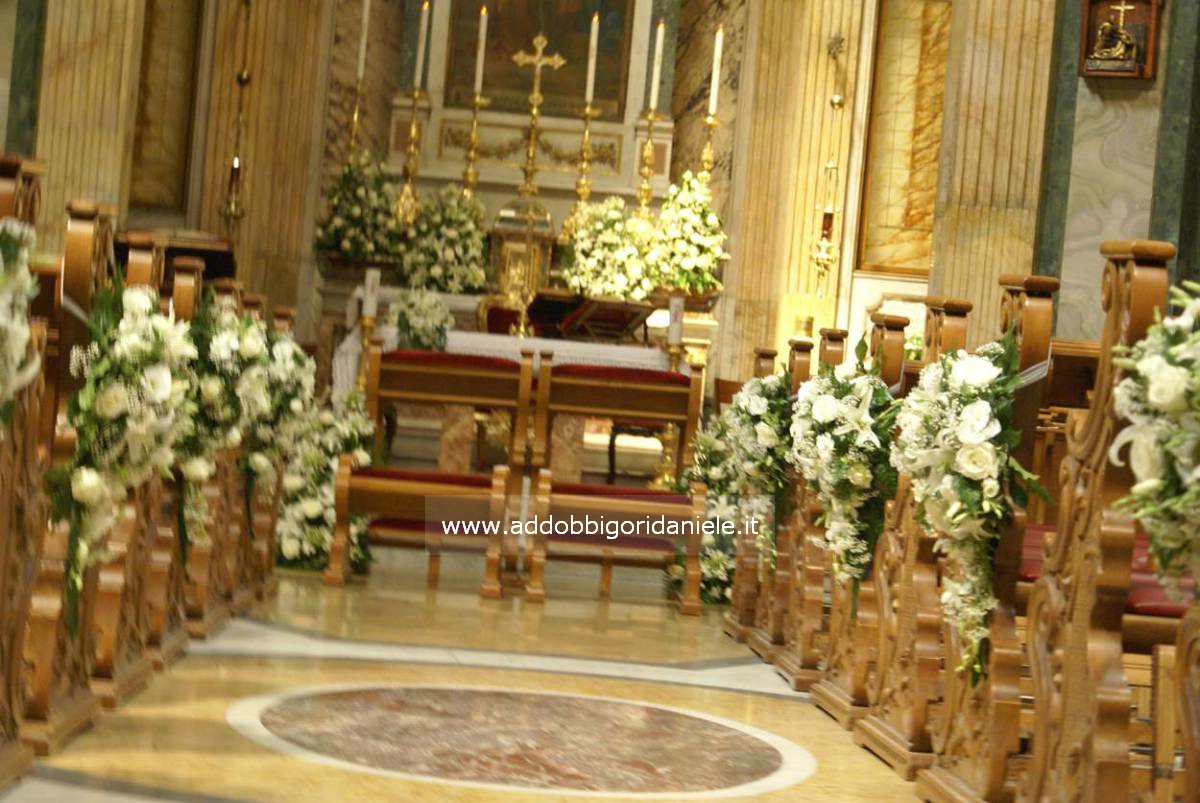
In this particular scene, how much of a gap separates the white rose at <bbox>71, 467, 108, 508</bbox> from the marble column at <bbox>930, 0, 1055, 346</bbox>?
5925 millimetres

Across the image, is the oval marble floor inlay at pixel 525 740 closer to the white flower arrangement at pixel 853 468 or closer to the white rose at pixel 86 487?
the white flower arrangement at pixel 853 468

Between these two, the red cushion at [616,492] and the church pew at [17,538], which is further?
the red cushion at [616,492]

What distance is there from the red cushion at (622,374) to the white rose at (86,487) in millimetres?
5152

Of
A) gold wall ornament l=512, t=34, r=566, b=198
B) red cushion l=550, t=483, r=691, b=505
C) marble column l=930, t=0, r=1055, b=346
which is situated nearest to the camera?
red cushion l=550, t=483, r=691, b=505

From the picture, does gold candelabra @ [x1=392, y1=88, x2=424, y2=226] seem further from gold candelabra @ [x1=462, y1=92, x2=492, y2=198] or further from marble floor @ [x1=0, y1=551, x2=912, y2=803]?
marble floor @ [x1=0, y1=551, x2=912, y2=803]

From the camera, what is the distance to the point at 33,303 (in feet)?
14.7

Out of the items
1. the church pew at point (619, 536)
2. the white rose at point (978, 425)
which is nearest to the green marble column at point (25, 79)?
the church pew at point (619, 536)

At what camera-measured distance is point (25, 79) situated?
948 cm

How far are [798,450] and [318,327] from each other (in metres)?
9.03

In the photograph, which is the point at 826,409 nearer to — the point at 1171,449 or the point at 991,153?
the point at 1171,449

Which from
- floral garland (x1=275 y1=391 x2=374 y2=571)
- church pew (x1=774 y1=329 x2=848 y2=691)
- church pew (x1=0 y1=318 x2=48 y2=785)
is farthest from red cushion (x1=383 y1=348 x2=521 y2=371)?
church pew (x1=0 y1=318 x2=48 y2=785)

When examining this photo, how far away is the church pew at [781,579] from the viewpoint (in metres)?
7.04

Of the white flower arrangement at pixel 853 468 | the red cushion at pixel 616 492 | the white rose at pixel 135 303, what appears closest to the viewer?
the white rose at pixel 135 303

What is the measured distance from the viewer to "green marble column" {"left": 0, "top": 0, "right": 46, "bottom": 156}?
9406mm
